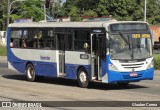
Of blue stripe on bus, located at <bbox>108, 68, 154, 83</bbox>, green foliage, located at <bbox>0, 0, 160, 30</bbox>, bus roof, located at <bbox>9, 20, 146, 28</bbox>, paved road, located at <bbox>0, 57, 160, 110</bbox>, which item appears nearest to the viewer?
paved road, located at <bbox>0, 57, 160, 110</bbox>

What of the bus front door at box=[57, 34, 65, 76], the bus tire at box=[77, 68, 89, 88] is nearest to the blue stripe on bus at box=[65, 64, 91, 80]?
the bus tire at box=[77, 68, 89, 88]

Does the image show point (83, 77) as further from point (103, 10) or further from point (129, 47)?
point (103, 10)

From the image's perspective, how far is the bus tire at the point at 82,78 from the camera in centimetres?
1886

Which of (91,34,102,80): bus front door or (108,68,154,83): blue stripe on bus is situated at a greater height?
(91,34,102,80): bus front door

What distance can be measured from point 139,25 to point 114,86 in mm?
2718

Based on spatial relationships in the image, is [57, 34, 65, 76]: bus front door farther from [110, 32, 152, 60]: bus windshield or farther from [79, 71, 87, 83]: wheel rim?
[110, 32, 152, 60]: bus windshield

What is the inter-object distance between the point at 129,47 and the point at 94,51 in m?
1.39

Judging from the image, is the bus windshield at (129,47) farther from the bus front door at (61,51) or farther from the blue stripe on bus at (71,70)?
the bus front door at (61,51)

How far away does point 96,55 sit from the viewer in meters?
18.5

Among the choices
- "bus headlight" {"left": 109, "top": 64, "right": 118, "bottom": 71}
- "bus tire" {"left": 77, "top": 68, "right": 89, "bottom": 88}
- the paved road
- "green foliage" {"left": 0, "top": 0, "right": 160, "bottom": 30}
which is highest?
"green foliage" {"left": 0, "top": 0, "right": 160, "bottom": 30}

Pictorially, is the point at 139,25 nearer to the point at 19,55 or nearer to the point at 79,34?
the point at 79,34

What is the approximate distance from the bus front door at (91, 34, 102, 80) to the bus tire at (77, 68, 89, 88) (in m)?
0.41

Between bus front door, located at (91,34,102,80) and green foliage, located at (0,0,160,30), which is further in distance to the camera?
green foliage, located at (0,0,160,30)

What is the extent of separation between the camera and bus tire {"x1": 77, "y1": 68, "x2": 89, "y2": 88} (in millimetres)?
18859
